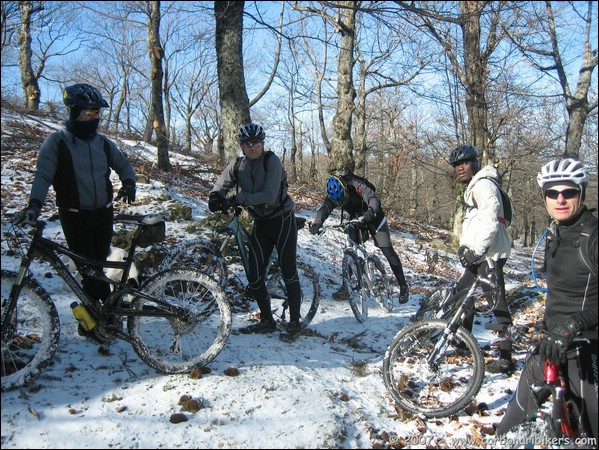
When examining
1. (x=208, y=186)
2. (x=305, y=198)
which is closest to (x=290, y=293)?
(x=208, y=186)

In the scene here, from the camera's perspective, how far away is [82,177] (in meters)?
3.71

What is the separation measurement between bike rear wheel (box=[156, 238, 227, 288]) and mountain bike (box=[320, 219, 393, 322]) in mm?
1732

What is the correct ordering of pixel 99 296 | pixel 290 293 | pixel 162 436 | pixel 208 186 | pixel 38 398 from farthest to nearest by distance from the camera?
pixel 208 186 → pixel 290 293 → pixel 99 296 → pixel 38 398 → pixel 162 436

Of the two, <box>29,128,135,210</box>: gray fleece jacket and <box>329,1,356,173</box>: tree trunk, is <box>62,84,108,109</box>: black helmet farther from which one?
→ <box>329,1,356,173</box>: tree trunk

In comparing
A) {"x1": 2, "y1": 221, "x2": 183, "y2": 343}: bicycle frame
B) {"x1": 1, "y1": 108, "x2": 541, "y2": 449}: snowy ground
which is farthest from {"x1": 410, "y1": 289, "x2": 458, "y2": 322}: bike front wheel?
{"x1": 2, "y1": 221, "x2": 183, "y2": 343}: bicycle frame

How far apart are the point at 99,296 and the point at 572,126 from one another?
16.3m

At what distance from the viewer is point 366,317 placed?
6.11m

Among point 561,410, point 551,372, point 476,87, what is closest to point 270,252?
point 551,372

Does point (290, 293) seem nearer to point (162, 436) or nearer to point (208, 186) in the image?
point (162, 436)

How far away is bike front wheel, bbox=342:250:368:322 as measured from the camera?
596cm

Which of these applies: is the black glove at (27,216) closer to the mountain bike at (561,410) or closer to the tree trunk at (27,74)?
the mountain bike at (561,410)

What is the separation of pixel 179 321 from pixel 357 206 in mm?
3534

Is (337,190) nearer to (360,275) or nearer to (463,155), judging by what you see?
(360,275)

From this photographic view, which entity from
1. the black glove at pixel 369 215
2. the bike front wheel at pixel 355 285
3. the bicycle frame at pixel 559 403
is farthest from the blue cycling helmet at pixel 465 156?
the bicycle frame at pixel 559 403
